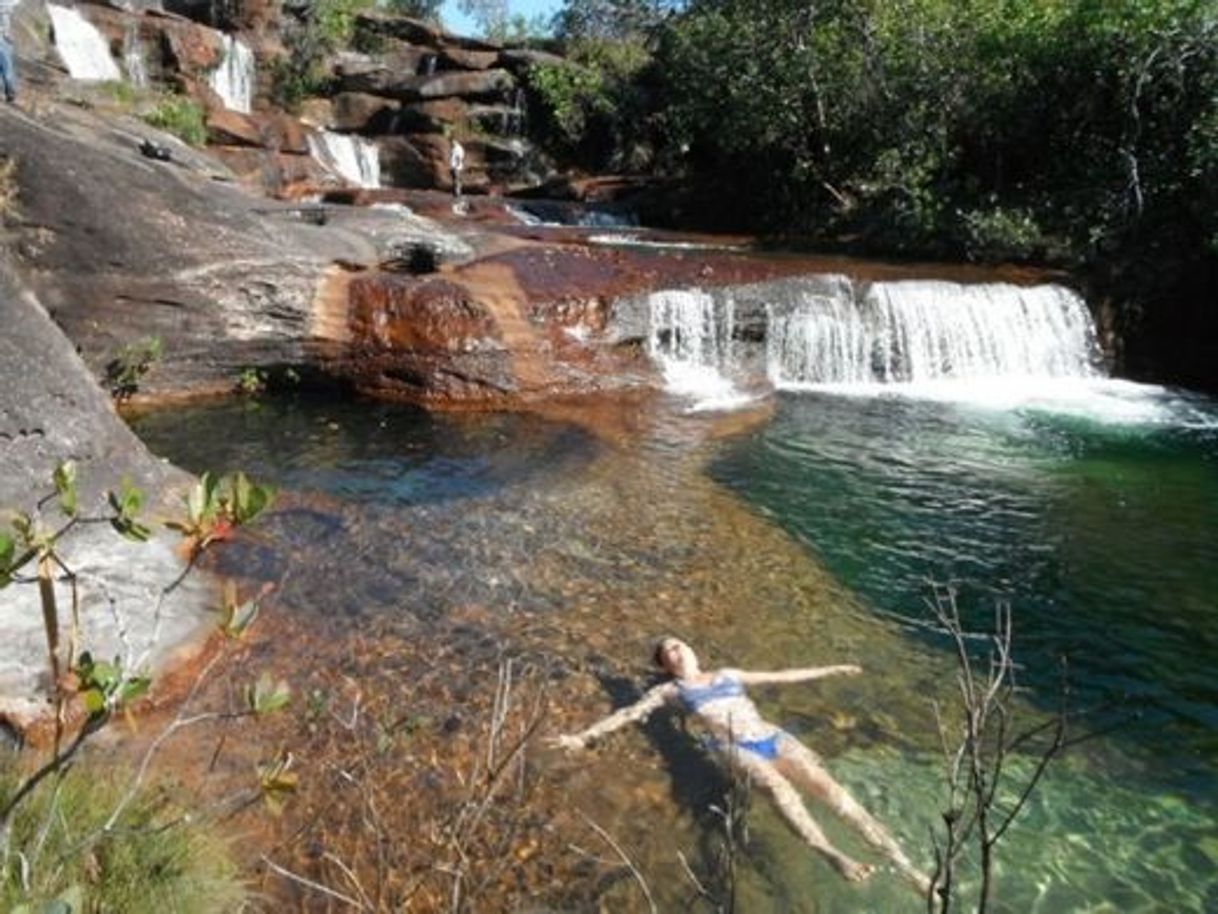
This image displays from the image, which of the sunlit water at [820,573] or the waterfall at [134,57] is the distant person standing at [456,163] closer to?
the waterfall at [134,57]

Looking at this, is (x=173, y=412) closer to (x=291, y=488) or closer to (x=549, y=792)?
(x=291, y=488)

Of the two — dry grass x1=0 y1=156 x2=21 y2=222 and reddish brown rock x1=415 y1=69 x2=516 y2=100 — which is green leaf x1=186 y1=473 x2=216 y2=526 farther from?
reddish brown rock x1=415 y1=69 x2=516 y2=100

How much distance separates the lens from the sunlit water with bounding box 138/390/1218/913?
4293mm

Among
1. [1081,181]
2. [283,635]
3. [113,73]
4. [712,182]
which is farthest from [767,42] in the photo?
[283,635]

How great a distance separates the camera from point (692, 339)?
41.8 ft

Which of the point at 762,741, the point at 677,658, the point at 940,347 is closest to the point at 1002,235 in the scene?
the point at 940,347

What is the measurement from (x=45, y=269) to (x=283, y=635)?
6394 mm

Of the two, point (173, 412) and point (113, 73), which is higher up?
point (113, 73)

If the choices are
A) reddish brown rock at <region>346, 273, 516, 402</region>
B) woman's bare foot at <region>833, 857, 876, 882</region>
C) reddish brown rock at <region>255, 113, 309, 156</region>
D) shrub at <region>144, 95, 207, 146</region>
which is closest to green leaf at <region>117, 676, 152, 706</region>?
woman's bare foot at <region>833, 857, 876, 882</region>

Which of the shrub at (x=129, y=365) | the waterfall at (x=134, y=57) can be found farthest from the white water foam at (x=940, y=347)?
the waterfall at (x=134, y=57)

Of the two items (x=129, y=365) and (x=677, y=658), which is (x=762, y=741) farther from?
(x=129, y=365)

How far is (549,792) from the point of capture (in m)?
4.46

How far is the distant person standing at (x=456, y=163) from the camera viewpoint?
2372cm

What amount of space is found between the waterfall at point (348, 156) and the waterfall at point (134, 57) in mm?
3684
